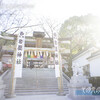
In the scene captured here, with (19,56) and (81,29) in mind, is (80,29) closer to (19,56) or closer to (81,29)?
(81,29)

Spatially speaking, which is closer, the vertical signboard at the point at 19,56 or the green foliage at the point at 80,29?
the vertical signboard at the point at 19,56

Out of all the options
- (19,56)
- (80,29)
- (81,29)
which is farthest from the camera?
(81,29)

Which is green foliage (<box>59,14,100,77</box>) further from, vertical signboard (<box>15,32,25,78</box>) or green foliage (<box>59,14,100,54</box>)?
vertical signboard (<box>15,32,25,78</box>)

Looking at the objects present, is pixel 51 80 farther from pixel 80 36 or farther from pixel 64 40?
pixel 80 36

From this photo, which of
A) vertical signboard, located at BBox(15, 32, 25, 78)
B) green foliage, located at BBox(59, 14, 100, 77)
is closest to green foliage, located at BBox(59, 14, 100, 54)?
green foliage, located at BBox(59, 14, 100, 77)

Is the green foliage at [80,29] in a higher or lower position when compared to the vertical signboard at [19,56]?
higher

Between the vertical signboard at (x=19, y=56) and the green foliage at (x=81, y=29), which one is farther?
the green foliage at (x=81, y=29)

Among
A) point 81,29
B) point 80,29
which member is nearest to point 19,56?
point 80,29

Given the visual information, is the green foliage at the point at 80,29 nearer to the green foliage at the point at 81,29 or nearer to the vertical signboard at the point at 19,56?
the green foliage at the point at 81,29

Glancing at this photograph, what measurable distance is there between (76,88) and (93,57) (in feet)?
30.4

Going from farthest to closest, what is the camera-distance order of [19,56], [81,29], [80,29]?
[81,29], [80,29], [19,56]

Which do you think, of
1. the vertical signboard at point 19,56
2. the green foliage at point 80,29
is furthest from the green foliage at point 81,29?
the vertical signboard at point 19,56

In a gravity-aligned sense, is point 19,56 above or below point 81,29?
below

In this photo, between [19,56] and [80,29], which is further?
[80,29]
